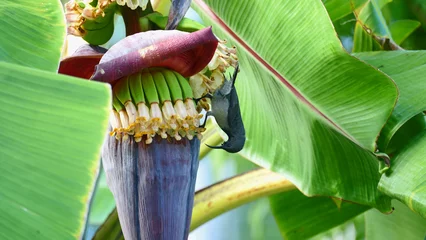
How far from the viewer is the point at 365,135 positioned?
62cm

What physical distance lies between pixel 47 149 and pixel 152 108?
0.55ft

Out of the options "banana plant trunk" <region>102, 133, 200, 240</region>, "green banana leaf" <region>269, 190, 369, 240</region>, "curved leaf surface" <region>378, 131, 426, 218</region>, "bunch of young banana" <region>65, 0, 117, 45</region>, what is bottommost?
"green banana leaf" <region>269, 190, 369, 240</region>

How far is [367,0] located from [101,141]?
626mm

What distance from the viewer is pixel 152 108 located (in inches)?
16.5

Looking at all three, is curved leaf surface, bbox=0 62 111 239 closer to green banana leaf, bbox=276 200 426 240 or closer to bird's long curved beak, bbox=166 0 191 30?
bird's long curved beak, bbox=166 0 191 30

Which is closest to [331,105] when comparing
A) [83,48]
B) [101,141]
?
[83,48]

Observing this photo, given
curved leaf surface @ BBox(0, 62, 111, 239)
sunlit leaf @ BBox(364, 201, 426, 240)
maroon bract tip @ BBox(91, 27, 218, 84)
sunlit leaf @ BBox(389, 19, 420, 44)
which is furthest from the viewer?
sunlit leaf @ BBox(389, 19, 420, 44)

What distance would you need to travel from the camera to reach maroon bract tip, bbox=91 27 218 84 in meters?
0.38

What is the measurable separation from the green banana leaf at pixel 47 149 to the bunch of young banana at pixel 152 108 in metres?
0.14

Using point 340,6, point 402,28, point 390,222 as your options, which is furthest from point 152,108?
point 402,28

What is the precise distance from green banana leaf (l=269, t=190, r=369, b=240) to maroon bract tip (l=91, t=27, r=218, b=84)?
1.63 feet

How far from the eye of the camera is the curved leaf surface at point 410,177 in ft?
1.81

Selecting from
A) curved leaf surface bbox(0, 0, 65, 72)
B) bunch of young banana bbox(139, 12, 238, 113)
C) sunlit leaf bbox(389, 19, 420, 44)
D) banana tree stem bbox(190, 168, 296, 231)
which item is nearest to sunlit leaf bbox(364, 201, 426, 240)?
banana tree stem bbox(190, 168, 296, 231)

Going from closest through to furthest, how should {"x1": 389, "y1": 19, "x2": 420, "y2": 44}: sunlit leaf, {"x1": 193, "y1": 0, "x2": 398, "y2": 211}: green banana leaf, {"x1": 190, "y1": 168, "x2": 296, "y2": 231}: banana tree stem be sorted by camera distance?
{"x1": 193, "y1": 0, "x2": 398, "y2": 211}: green banana leaf
{"x1": 190, "y1": 168, "x2": 296, "y2": 231}: banana tree stem
{"x1": 389, "y1": 19, "x2": 420, "y2": 44}: sunlit leaf
